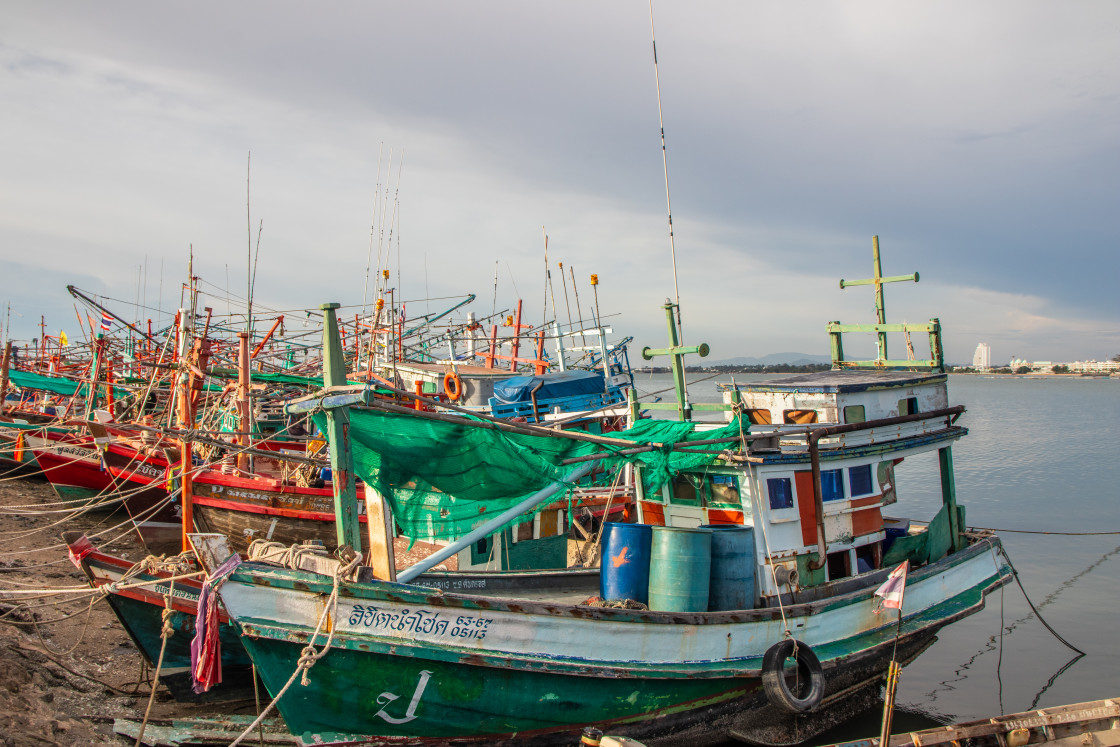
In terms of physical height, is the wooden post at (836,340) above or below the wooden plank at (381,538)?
above

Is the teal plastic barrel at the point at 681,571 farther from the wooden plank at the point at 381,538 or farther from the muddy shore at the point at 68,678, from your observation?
the muddy shore at the point at 68,678

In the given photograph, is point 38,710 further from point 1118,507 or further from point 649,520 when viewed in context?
point 1118,507

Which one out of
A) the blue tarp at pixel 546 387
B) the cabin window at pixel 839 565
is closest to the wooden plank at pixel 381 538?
the cabin window at pixel 839 565

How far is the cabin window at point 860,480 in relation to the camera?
9734 millimetres

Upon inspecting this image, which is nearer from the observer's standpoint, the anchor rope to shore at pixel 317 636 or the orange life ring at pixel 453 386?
the anchor rope to shore at pixel 317 636

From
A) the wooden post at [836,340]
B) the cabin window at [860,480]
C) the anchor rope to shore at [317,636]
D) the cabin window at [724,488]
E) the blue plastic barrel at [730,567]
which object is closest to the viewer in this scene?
the anchor rope to shore at [317,636]

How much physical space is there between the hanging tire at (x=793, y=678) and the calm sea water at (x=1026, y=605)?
Answer: 202 centimetres

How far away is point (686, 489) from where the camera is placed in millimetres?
9992

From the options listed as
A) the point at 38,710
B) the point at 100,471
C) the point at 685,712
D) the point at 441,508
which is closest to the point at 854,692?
the point at 685,712

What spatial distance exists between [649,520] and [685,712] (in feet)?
9.41

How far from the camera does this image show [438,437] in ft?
22.1

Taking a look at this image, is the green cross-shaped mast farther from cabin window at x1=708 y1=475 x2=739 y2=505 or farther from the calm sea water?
cabin window at x1=708 y1=475 x2=739 y2=505

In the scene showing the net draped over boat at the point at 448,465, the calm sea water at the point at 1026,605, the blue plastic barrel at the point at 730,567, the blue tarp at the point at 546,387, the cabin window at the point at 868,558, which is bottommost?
the calm sea water at the point at 1026,605

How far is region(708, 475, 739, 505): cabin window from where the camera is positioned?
9.37 m
